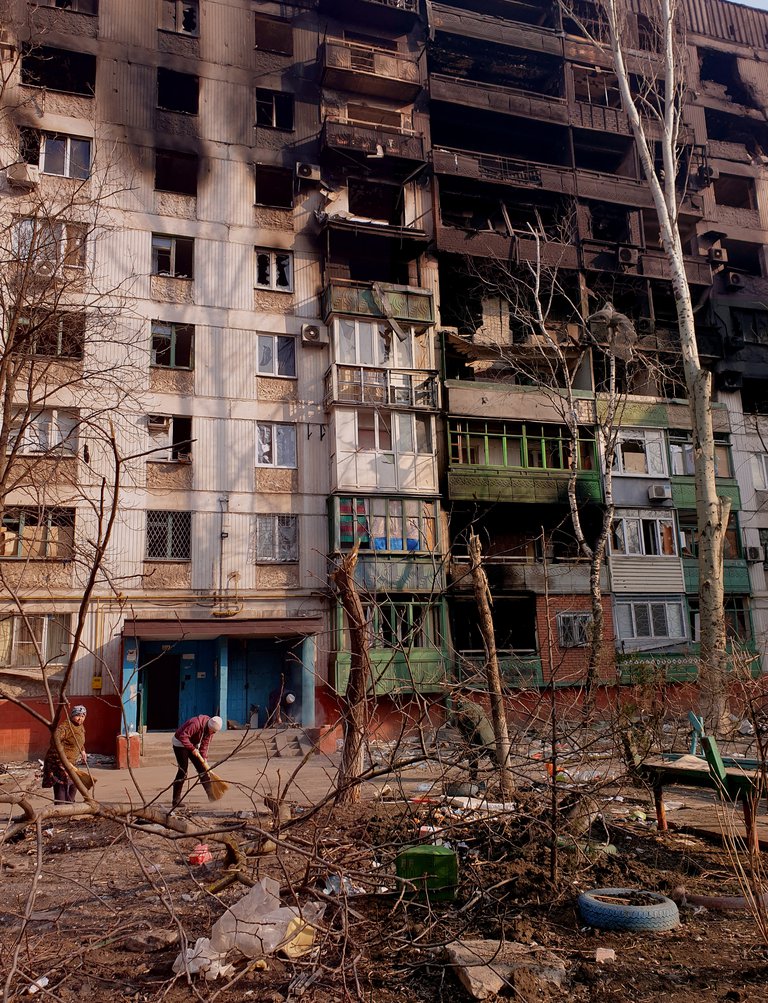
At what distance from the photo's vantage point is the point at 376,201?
2809 centimetres

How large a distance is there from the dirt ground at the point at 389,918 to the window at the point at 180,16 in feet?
87.7

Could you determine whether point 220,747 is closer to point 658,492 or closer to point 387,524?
point 387,524

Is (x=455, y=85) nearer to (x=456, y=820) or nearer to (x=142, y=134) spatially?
(x=142, y=134)

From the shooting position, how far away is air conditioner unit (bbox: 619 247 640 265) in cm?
2927

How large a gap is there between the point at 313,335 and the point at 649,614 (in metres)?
15.0

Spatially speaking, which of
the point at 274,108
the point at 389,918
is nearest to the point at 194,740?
the point at 389,918

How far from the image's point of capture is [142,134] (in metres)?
24.4

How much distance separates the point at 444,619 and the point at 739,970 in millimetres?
18542

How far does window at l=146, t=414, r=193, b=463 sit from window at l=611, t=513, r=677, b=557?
15.0m

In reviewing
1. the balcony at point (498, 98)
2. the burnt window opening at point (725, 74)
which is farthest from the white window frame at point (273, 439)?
the burnt window opening at point (725, 74)

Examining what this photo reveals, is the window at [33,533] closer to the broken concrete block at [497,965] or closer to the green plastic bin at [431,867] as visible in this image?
the green plastic bin at [431,867]

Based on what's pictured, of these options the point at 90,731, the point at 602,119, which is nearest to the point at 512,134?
the point at 602,119

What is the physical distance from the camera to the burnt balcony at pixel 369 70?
26.3 m

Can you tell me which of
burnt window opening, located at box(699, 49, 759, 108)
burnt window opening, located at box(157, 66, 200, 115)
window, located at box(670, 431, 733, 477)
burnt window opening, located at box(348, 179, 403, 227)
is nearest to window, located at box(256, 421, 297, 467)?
burnt window opening, located at box(348, 179, 403, 227)
